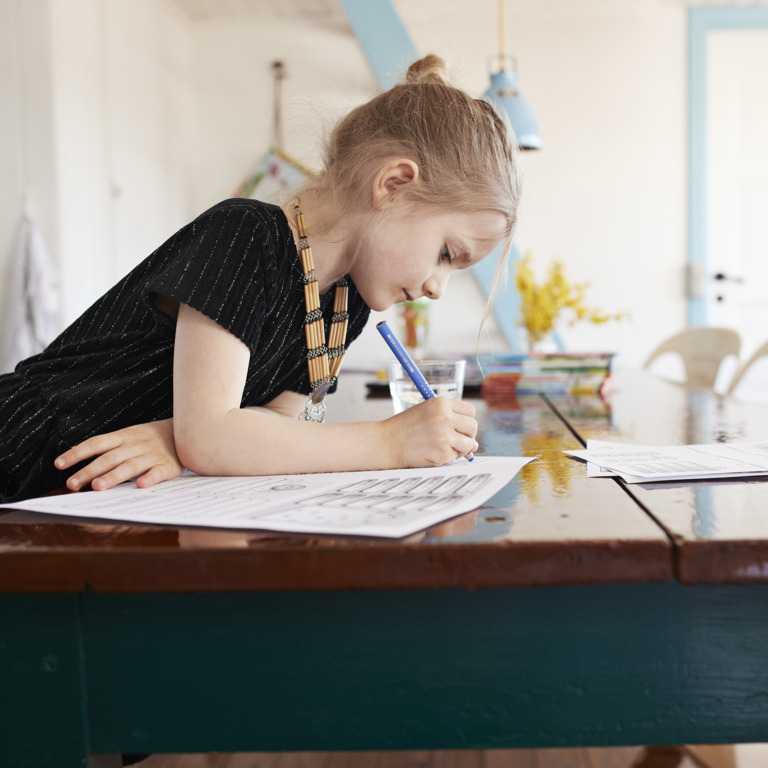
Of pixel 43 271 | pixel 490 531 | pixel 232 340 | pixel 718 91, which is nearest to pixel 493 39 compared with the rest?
pixel 718 91

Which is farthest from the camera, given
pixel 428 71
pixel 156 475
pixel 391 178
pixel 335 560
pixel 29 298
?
pixel 29 298

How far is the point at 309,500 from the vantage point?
567mm

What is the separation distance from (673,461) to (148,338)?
2.00 feet

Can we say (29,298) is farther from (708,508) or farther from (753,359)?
(708,508)

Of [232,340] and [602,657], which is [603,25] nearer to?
[232,340]

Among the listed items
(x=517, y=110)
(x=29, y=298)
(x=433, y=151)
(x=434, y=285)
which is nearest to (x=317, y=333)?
(x=434, y=285)

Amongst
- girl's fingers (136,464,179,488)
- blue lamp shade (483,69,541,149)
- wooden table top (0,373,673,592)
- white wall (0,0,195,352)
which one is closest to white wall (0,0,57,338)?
white wall (0,0,195,352)

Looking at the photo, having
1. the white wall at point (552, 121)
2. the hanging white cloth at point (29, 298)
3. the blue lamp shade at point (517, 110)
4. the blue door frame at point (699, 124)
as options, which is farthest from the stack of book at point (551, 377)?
the blue door frame at point (699, 124)

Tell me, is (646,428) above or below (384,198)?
below

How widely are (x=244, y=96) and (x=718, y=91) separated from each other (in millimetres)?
2390

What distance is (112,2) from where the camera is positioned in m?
3.15

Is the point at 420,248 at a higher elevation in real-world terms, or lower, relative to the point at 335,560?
higher

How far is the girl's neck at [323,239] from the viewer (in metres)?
0.99

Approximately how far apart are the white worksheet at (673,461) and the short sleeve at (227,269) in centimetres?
38
